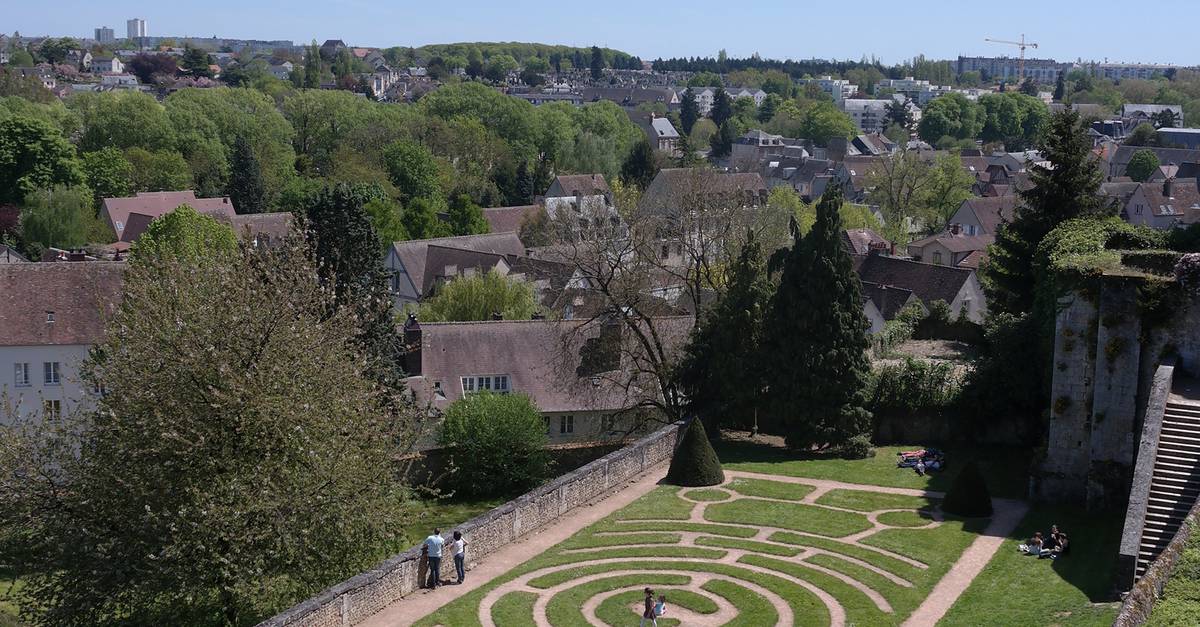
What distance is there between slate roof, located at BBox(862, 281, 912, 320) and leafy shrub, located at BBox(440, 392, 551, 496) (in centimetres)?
2456

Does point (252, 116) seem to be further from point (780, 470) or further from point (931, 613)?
point (931, 613)

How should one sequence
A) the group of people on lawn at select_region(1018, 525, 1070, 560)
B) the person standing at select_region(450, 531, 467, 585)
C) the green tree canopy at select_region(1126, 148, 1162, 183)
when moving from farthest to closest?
the green tree canopy at select_region(1126, 148, 1162, 183) < the group of people on lawn at select_region(1018, 525, 1070, 560) < the person standing at select_region(450, 531, 467, 585)

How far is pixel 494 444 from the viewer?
1864 inches

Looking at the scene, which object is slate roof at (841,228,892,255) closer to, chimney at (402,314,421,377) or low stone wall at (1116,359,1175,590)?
chimney at (402,314,421,377)

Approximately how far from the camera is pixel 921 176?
10150 centimetres

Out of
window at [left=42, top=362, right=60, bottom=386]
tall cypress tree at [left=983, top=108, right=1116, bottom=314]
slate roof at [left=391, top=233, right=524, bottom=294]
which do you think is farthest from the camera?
slate roof at [left=391, top=233, right=524, bottom=294]

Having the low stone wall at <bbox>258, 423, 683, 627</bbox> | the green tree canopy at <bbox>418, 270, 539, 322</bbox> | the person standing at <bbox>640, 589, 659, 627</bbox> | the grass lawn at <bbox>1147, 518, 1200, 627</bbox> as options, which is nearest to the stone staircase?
the grass lawn at <bbox>1147, 518, 1200, 627</bbox>

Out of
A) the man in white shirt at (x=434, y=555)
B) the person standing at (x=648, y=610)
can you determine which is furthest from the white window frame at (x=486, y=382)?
the person standing at (x=648, y=610)

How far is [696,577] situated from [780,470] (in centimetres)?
1027

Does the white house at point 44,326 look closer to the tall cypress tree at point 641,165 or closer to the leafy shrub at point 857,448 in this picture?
the leafy shrub at point 857,448

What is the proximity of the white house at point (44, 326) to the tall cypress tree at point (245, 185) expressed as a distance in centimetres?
5683

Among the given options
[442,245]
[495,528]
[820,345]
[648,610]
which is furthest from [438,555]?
[442,245]

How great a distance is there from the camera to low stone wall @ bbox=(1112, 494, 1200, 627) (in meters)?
22.1

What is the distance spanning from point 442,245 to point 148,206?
29876 millimetres
